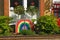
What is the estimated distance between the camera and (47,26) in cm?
871

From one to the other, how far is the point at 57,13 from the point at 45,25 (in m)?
1.71

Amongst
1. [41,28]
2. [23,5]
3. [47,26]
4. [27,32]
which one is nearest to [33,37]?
[27,32]

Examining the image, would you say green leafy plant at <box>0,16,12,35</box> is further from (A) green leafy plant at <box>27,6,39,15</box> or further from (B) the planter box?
(A) green leafy plant at <box>27,6,39,15</box>

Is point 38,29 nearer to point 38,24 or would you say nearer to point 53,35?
point 38,24

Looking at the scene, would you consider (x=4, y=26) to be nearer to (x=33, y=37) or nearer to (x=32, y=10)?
(x=33, y=37)

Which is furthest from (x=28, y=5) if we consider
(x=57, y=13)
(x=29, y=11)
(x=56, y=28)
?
(x=56, y=28)

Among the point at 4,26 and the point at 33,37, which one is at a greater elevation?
the point at 4,26

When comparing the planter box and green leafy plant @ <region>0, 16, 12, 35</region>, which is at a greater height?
green leafy plant @ <region>0, 16, 12, 35</region>

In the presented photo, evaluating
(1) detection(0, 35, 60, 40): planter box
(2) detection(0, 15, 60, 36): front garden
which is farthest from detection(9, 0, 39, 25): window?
(1) detection(0, 35, 60, 40): planter box

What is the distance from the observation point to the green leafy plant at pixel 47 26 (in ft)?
28.4

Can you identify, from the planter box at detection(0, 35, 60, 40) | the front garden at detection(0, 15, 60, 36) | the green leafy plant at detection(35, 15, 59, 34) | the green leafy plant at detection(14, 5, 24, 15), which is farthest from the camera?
the green leafy plant at detection(14, 5, 24, 15)

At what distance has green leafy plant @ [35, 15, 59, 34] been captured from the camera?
8664 millimetres

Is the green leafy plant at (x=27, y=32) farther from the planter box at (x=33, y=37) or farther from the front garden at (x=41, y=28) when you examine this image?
the planter box at (x=33, y=37)

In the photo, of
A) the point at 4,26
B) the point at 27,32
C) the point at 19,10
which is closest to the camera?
the point at 27,32
